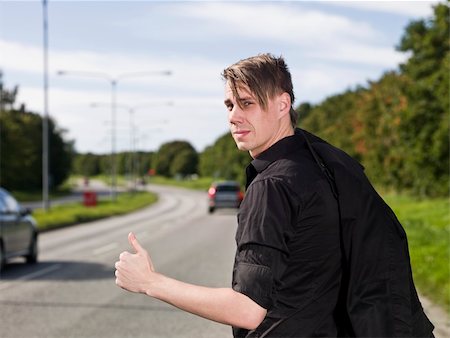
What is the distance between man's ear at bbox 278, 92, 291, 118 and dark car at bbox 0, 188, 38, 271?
12.7m

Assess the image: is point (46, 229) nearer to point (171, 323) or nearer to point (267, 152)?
point (171, 323)

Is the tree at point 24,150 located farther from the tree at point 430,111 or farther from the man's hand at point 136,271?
the man's hand at point 136,271

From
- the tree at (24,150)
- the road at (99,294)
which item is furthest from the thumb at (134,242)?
the tree at (24,150)

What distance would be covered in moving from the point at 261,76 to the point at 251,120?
14 cm

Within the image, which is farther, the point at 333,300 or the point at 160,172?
the point at 160,172

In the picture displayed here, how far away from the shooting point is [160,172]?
170875mm

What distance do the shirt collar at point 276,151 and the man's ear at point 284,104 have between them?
0.08 m

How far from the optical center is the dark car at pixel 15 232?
14508 mm

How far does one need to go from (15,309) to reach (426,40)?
36672 millimetres

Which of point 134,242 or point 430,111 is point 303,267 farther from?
point 430,111

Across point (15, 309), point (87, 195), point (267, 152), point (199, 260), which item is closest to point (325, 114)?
point (87, 195)

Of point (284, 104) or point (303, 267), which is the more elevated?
point (284, 104)

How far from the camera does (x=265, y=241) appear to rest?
208 centimetres

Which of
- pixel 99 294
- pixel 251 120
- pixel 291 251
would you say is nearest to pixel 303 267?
pixel 291 251
